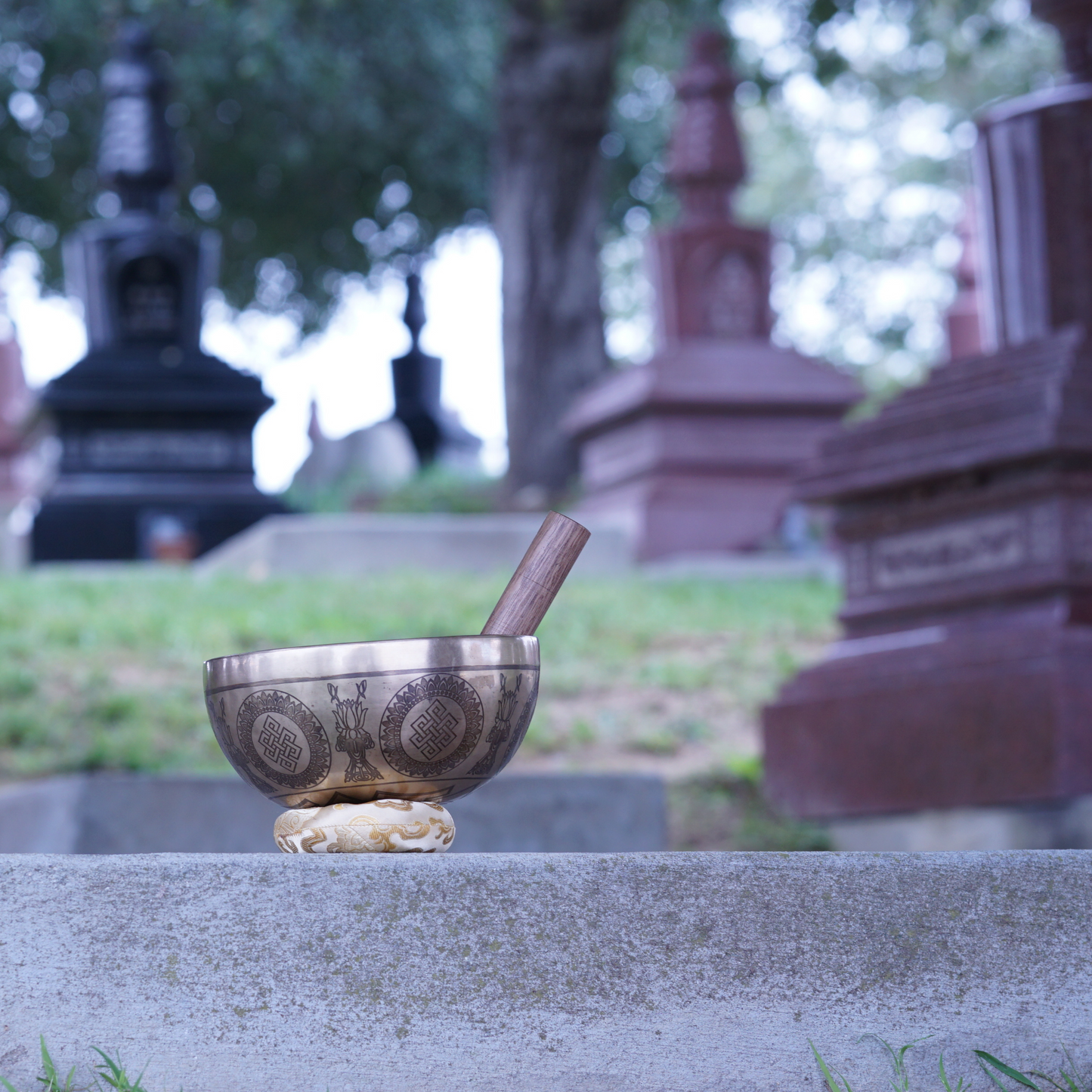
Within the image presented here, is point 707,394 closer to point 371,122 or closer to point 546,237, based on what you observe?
point 546,237

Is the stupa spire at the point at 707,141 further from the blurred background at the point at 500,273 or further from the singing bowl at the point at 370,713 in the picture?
the singing bowl at the point at 370,713

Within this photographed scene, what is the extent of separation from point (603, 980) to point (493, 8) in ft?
65.8

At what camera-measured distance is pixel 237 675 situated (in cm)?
184

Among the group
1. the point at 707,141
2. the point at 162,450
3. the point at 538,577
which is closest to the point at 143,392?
the point at 162,450

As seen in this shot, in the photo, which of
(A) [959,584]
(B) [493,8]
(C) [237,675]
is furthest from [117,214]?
(C) [237,675]

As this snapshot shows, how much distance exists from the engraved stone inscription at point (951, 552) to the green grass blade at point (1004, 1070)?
9.19ft

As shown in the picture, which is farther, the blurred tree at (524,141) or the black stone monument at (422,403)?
the black stone monument at (422,403)

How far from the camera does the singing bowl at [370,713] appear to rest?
180cm

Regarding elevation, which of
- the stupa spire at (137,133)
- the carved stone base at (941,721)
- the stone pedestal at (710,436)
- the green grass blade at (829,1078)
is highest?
the stupa spire at (137,133)

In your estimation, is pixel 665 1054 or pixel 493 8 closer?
pixel 665 1054

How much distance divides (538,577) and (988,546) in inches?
105

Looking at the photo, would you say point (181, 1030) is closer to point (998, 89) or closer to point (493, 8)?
point (493, 8)

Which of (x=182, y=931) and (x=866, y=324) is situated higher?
(x=866, y=324)

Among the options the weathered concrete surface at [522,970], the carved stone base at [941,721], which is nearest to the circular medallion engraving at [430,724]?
the weathered concrete surface at [522,970]
